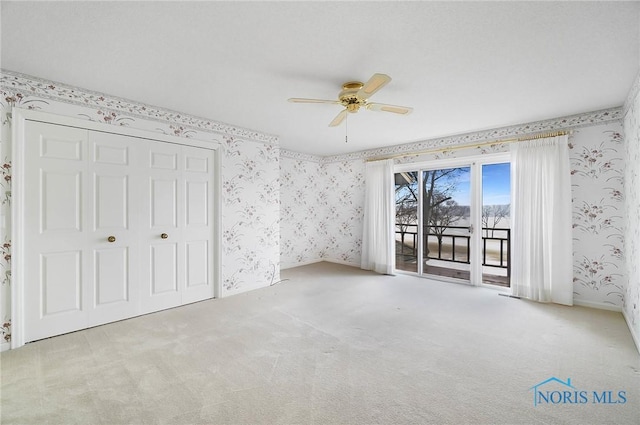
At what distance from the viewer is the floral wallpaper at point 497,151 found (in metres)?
3.30

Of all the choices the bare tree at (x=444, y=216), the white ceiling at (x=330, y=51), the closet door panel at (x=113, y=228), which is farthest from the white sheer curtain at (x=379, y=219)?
the closet door panel at (x=113, y=228)

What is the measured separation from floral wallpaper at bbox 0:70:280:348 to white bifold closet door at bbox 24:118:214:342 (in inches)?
5.6

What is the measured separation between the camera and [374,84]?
2152 millimetres

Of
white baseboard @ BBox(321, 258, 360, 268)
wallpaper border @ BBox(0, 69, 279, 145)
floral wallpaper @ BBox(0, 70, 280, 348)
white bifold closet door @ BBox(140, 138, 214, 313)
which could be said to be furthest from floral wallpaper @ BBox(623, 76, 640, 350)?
white bifold closet door @ BBox(140, 138, 214, 313)

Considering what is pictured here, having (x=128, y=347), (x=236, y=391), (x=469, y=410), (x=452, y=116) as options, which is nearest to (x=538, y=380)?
(x=469, y=410)

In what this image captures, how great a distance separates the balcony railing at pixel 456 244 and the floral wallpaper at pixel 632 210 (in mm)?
1668

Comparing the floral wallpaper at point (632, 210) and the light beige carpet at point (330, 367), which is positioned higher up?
the floral wallpaper at point (632, 210)

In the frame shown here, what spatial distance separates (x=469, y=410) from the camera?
65.9 inches

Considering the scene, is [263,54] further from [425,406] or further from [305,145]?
[305,145]

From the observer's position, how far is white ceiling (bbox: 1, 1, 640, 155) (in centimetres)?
167

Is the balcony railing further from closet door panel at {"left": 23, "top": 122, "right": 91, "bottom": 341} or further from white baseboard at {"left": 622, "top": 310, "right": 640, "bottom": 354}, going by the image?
closet door panel at {"left": 23, "top": 122, "right": 91, "bottom": 341}

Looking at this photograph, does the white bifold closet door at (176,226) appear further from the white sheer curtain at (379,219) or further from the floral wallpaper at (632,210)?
the floral wallpaper at (632,210)

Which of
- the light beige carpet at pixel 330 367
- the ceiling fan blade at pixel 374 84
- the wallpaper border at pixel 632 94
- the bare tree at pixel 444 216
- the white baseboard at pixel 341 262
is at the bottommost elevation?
the light beige carpet at pixel 330 367

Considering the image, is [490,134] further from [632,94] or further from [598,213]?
[598,213]
